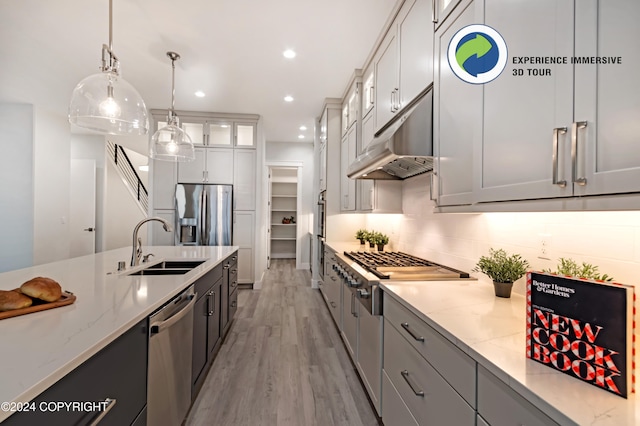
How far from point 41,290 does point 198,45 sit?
270cm

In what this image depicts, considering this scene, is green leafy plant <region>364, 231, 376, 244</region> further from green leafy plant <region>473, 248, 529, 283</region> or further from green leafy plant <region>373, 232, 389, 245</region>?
green leafy plant <region>473, 248, 529, 283</region>

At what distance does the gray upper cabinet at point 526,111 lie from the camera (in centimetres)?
89

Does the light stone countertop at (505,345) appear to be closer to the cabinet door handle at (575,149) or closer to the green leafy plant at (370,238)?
the cabinet door handle at (575,149)

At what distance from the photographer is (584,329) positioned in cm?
72

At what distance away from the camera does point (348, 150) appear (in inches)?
150

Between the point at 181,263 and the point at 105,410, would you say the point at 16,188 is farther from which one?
the point at 105,410

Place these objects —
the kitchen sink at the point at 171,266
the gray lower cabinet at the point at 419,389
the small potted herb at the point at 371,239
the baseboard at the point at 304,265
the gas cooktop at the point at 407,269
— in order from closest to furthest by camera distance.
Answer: the gray lower cabinet at the point at 419,389 < the gas cooktop at the point at 407,269 < the kitchen sink at the point at 171,266 < the small potted herb at the point at 371,239 < the baseboard at the point at 304,265

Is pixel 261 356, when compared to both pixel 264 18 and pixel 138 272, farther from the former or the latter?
pixel 264 18

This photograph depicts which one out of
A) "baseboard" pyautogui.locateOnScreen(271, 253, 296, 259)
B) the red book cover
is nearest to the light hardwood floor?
the red book cover

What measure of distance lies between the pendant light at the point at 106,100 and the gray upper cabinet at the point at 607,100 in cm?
224

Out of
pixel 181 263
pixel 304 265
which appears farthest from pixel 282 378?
pixel 304 265

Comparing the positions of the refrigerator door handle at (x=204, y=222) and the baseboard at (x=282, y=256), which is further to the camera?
the baseboard at (x=282, y=256)

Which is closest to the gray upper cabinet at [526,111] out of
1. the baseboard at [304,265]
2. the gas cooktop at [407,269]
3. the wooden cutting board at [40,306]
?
the gas cooktop at [407,269]

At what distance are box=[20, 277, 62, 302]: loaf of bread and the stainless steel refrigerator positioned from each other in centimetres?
372
